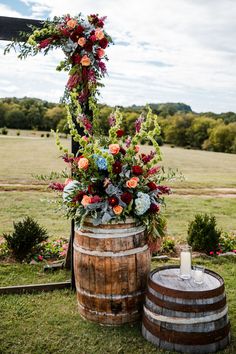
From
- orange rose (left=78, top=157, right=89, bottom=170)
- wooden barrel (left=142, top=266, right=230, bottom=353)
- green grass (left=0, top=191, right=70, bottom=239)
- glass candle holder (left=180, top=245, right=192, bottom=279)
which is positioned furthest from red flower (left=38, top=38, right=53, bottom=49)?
green grass (left=0, top=191, right=70, bottom=239)

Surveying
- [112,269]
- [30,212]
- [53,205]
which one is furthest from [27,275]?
[53,205]

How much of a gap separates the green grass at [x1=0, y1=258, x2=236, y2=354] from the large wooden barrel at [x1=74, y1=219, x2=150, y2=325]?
18cm

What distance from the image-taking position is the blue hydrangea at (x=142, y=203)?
4387 millimetres

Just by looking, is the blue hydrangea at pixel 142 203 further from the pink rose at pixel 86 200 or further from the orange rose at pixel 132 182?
the pink rose at pixel 86 200

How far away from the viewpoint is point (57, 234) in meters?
8.58

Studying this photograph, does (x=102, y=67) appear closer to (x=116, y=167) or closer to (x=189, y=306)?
(x=116, y=167)

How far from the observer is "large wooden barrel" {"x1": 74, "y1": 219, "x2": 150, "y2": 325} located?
4383 millimetres

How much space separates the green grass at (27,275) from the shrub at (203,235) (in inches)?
89.1

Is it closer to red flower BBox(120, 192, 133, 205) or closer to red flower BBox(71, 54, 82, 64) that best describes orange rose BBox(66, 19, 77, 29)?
red flower BBox(71, 54, 82, 64)

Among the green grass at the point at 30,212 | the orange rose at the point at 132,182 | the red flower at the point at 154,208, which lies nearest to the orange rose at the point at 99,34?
the orange rose at the point at 132,182

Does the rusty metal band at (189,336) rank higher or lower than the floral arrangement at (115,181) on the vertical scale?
lower

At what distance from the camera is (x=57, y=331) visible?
4484 mm

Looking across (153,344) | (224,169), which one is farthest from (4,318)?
(224,169)

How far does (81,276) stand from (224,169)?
73.5ft
